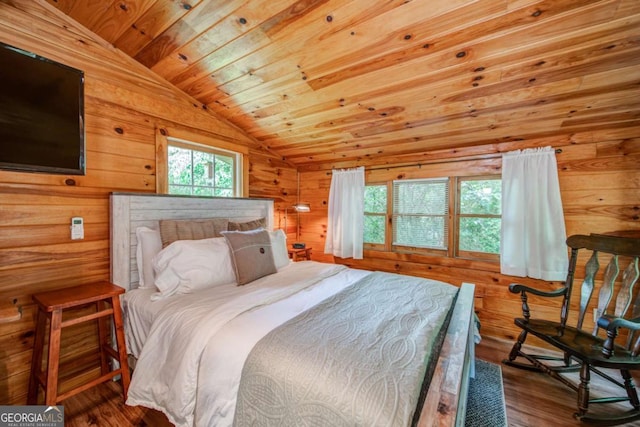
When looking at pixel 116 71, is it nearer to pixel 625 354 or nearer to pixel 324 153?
pixel 324 153

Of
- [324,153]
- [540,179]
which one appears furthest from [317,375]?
[324,153]

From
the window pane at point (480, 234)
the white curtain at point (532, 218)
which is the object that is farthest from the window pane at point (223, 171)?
the white curtain at point (532, 218)

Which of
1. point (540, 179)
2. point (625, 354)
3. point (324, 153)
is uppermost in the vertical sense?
point (324, 153)

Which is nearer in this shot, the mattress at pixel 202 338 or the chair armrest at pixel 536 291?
the mattress at pixel 202 338

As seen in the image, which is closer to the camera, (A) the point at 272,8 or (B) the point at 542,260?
(A) the point at 272,8

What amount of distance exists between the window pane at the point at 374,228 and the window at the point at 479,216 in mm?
884

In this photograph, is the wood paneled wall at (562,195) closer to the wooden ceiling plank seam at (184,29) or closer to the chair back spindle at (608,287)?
the chair back spindle at (608,287)

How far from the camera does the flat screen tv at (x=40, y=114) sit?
1444 millimetres

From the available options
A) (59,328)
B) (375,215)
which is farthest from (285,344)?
(375,215)

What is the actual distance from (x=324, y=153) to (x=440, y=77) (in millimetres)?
1752

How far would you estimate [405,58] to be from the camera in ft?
5.74

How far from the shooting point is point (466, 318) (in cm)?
149

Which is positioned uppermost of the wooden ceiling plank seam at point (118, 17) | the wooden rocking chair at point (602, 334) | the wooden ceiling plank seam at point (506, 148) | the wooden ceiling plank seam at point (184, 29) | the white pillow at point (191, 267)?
the wooden ceiling plank seam at point (118, 17)

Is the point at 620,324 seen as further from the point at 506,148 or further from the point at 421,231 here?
the point at 421,231
